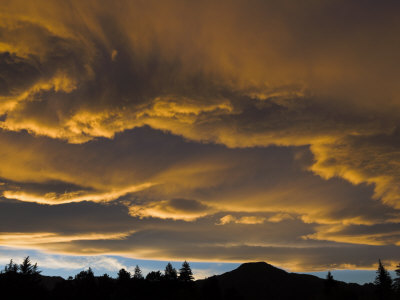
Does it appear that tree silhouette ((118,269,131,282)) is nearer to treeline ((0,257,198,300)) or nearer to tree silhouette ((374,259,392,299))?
treeline ((0,257,198,300))

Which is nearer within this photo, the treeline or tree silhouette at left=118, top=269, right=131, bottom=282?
the treeline

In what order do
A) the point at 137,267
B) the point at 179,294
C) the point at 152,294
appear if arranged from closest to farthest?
the point at 179,294
the point at 152,294
the point at 137,267

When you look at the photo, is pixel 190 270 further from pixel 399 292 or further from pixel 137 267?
pixel 399 292

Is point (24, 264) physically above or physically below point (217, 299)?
above

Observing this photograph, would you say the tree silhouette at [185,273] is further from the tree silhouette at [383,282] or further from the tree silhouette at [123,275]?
the tree silhouette at [383,282]

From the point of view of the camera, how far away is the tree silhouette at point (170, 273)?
4042 inches

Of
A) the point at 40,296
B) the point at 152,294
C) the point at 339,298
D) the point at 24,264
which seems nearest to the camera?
the point at 40,296

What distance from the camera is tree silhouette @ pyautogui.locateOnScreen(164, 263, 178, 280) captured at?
102675 millimetres

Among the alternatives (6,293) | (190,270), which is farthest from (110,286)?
(6,293)

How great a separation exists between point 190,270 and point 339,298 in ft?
131

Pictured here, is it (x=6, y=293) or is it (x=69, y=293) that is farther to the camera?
(x=69, y=293)

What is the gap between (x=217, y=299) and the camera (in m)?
96.5

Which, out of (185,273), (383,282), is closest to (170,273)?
(185,273)

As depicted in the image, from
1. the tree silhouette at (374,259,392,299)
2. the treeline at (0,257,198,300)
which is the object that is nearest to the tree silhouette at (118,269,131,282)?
the treeline at (0,257,198,300)
